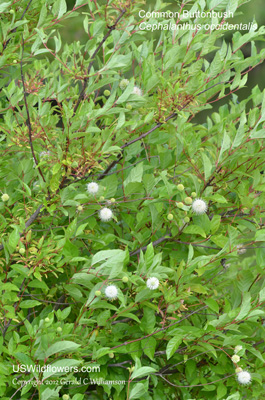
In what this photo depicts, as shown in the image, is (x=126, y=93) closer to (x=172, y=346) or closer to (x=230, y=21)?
(x=172, y=346)

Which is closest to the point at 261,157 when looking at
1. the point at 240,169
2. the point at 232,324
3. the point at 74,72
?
the point at 240,169

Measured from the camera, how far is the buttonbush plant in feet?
4.21

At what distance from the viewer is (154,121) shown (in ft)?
5.18

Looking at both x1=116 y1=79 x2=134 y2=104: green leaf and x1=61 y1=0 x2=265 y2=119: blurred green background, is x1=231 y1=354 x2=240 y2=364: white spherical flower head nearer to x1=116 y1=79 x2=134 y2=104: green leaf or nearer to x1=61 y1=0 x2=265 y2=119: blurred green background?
x1=116 y1=79 x2=134 y2=104: green leaf

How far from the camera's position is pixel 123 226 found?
165 cm

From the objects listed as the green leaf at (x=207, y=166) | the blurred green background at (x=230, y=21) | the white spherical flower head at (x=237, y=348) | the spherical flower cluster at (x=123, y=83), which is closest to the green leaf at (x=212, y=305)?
the white spherical flower head at (x=237, y=348)

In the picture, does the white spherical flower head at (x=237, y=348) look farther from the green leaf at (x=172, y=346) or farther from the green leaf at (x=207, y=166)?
the green leaf at (x=207, y=166)

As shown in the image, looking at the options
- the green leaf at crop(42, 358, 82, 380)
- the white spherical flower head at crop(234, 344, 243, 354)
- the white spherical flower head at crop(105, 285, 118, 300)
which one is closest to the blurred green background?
the white spherical flower head at crop(234, 344, 243, 354)

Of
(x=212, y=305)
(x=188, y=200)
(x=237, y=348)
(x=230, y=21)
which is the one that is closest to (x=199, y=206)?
(x=188, y=200)

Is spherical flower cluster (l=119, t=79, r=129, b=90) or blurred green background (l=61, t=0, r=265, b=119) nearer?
spherical flower cluster (l=119, t=79, r=129, b=90)

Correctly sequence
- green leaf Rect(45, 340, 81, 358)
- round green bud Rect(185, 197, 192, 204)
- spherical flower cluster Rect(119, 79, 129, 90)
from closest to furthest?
green leaf Rect(45, 340, 81, 358) < round green bud Rect(185, 197, 192, 204) < spherical flower cluster Rect(119, 79, 129, 90)

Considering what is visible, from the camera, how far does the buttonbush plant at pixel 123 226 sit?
4.21 ft

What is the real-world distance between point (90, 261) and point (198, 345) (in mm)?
435

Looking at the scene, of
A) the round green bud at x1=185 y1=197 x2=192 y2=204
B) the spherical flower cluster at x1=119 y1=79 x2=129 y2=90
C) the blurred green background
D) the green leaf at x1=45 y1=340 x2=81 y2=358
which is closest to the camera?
the green leaf at x1=45 y1=340 x2=81 y2=358
